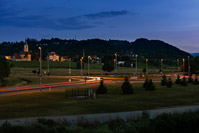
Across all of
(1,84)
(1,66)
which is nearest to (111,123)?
(1,84)

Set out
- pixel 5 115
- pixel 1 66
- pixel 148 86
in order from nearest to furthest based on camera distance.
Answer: pixel 5 115 < pixel 148 86 < pixel 1 66

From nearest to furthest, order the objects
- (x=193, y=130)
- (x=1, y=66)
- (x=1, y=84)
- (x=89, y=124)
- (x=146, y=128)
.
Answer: (x=193, y=130) < (x=146, y=128) < (x=89, y=124) < (x=1, y=84) < (x=1, y=66)

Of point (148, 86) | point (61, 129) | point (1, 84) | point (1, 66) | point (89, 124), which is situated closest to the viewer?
point (61, 129)

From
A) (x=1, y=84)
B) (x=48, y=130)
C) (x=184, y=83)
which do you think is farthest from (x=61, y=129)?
(x=1, y=84)

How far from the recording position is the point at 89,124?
14812 millimetres

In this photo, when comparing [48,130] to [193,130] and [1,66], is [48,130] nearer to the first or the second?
[193,130]

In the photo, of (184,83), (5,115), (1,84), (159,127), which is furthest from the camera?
(1,84)

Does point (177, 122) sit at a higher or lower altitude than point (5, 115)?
higher

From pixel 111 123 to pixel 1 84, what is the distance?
51395 mm

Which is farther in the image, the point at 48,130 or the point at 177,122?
the point at 48,130

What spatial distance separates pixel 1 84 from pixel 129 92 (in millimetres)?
35025

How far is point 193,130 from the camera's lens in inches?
392

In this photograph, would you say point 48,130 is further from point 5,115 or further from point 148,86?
point 148,86

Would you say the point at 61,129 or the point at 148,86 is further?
the point at 148,86
